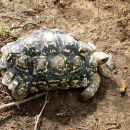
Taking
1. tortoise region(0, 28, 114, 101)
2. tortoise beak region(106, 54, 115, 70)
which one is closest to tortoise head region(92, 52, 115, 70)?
tortoise beak region(106, 54, 115, 70)

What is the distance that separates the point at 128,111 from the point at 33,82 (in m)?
1.17

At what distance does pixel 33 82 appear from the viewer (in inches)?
196

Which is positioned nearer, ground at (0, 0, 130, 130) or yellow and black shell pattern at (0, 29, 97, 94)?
yellow and black shell pattern at (0, 29, 97, 94)

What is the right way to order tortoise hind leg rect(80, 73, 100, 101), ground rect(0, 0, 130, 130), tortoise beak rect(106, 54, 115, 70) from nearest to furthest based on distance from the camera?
1. ground rect(0, 0, 130, 130)
2. tortoise hind leg rect(80, 73, 100, 101)
3. tortoise beak rect(106, 54, 115, 70)

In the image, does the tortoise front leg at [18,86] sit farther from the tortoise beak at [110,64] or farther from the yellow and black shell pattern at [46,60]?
the tortoise beak at [110,64]

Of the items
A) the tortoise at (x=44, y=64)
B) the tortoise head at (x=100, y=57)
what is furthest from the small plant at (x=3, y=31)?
the tortoise head at (x=100, y=57)

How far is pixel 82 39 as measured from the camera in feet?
18.9

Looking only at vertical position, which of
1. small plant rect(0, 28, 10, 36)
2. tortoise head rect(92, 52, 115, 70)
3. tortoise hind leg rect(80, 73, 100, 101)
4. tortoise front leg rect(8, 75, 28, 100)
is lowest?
tortoise hind leg rect(80, 73, 100, 101)

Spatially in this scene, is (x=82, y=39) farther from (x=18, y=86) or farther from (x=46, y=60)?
(x=18, y=86)

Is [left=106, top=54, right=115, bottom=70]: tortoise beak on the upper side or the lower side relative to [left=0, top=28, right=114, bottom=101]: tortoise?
lower

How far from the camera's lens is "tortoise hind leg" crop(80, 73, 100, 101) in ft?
16.9

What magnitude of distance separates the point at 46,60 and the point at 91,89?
0.68 m

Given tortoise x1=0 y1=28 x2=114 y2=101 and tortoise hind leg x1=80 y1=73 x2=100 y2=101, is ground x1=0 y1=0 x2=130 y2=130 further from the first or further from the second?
tortoise x1=0 y1=28 x2=114 y2=101

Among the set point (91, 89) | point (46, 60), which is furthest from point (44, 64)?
point (91, 89)
